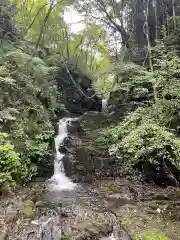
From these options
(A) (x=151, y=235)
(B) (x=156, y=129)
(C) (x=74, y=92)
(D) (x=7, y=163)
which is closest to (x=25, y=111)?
(D) (x=7, y=163)

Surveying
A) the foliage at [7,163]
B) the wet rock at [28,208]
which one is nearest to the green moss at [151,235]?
the wet rock at [28,208]

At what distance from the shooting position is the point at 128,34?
17.6 meters

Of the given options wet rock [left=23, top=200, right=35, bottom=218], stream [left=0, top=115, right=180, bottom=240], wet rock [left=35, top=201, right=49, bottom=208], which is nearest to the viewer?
stream [left=0, top=115, right=180, bottom=240]

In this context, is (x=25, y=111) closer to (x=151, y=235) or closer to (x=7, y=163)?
(x=7, y=163)

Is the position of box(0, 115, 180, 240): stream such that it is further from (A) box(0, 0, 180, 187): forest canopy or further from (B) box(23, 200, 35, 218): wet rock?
(A) box(0, 0, 180, 187): forest canopy

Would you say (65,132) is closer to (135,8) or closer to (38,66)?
(38,66)

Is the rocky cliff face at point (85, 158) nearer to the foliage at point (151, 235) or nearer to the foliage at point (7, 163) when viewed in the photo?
the foliage at point (7, 163)

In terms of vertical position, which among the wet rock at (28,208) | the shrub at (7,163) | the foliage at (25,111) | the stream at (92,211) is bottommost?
the stream at (92,211)

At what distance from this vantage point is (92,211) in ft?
22.9

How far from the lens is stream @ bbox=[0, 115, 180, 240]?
18.7 ft

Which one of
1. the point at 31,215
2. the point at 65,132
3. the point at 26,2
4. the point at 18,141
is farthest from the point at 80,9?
the point at 31,215

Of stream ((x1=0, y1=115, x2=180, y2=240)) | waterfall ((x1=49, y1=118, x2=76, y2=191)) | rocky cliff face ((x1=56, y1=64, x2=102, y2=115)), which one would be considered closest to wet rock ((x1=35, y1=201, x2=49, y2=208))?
stream ((x1=0, y1=115, x2=180, y2=240))

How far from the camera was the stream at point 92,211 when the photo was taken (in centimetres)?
570

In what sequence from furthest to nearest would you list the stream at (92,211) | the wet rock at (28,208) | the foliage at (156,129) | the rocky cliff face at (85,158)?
the rocky cliff face at (85,158) < the foliage at (156,129) < the wet rock at (28,208) < the stream at (92,211)
